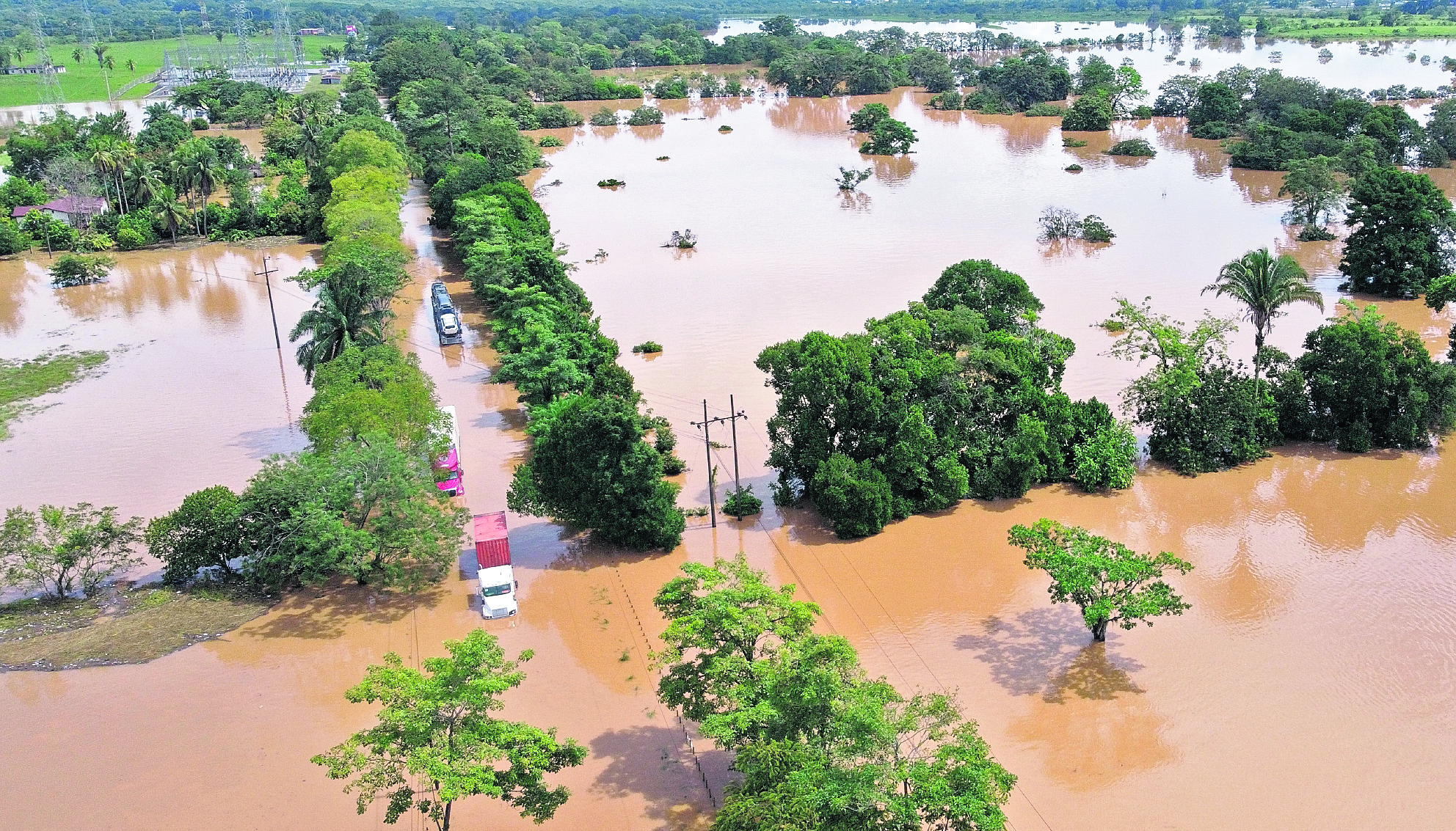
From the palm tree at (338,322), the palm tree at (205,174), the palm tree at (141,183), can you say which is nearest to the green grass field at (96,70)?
the palm tree at (205,174)

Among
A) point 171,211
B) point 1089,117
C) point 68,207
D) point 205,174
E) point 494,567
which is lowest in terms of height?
point 494,567

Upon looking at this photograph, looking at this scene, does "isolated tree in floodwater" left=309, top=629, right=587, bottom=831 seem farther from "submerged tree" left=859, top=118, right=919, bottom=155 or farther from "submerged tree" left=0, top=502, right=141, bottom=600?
"submerged tree" left=859, top=118, right=919, bottom=155

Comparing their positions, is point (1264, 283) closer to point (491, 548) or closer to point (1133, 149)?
point (491, 548)

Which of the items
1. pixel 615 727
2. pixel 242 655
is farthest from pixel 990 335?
pixel 242 655

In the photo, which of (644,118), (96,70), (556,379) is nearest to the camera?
(556,379)

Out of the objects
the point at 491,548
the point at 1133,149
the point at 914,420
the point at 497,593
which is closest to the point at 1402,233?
the point at 914,420
